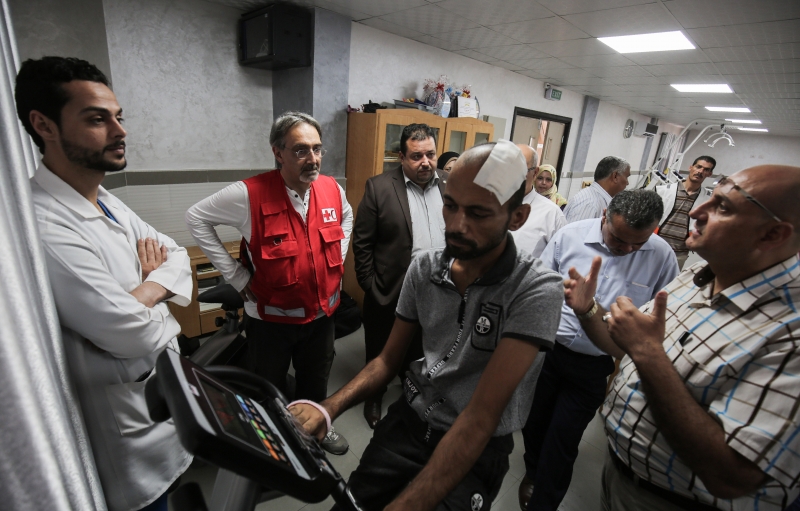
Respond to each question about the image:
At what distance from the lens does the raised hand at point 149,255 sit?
113 cm

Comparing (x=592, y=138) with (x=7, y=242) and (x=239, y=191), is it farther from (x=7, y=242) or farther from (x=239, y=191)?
(x=7, y=242)

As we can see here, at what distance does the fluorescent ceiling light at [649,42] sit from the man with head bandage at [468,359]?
3348 mm

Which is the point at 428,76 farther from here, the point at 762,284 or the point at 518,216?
the point at 762,284

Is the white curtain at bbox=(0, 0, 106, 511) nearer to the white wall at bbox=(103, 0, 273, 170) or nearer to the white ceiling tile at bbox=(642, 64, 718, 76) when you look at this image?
the white wall at bbox=(103, 0, 273, 170)

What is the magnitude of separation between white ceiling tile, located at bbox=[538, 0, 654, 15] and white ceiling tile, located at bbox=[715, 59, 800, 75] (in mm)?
2212

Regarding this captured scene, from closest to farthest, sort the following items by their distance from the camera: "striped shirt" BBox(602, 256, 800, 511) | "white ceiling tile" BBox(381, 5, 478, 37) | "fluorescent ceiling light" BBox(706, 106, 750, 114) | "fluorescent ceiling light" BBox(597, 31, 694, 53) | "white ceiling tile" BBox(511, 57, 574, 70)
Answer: "striped shirt" BBox(602, 256, 800, 511), "white ceiling tile" BBox(381, 5, 478, 37), "fluorescent ceiling light" BBox(597, 31, 694, 53), "white ceiling tile" BBox(511, 57, 574, 70), "fluorescent ceiling light" BBox(706, 106, 750, 114)

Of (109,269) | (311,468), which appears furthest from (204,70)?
(311,468)

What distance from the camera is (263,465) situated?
1.46 feet

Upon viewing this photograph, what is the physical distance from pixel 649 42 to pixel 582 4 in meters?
1.31

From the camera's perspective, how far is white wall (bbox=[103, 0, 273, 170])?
2576 mm

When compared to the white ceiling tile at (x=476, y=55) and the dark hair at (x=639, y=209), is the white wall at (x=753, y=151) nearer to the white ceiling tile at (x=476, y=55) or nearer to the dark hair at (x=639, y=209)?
the white ceiling tile at (x=476, y=55)

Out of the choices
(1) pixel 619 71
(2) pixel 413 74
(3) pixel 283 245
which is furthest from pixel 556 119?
(3) pixel 283 245

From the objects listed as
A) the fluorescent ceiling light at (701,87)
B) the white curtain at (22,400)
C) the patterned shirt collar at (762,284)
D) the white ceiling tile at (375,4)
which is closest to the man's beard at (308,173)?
the white curtain at (22,400)

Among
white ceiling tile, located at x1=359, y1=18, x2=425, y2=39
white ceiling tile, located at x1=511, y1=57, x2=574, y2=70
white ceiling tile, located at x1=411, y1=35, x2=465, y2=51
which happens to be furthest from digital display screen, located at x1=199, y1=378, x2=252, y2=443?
white ceiling tile, located at x1=511, y1=57, x2=574, y2=70
